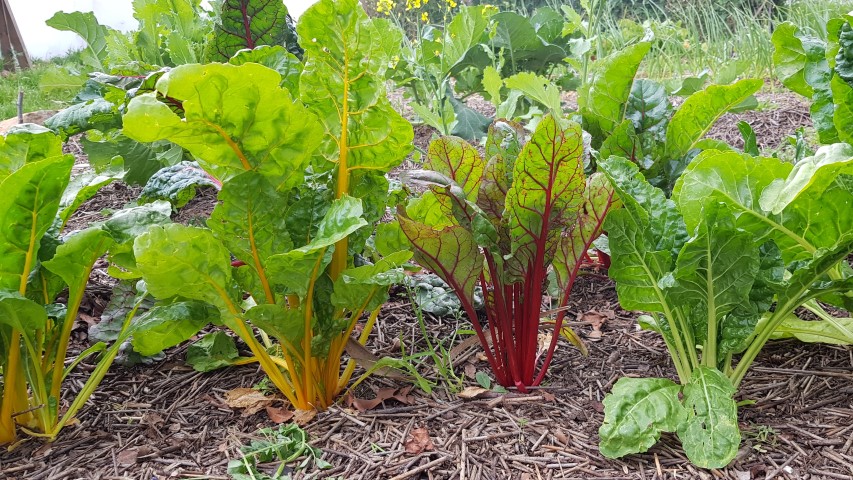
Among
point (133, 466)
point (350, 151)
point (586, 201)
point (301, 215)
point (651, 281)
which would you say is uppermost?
point (350, 151)

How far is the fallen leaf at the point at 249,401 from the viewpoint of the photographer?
61.2 inches

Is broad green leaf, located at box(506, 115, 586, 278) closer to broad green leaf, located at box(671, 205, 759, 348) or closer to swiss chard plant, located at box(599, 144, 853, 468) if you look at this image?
swiss chard plant, located at box(599, 144, 853, 468)

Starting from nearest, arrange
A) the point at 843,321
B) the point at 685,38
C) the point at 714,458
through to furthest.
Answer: the point at 714,458, the point at 843,321, the point at 685,38

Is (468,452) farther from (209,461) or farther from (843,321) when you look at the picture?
(843,321)

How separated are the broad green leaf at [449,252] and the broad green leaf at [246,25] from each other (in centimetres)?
78

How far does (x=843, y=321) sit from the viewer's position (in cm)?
168

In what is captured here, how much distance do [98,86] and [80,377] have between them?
888 mm

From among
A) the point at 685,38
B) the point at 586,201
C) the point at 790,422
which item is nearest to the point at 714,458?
the point at 790,422

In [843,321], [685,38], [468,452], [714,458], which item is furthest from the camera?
[685,38]

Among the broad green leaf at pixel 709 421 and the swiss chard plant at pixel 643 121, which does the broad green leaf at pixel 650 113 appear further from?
the broad green leaf at pixel 709 421

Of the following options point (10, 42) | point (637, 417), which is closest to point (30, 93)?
point (10, 42)

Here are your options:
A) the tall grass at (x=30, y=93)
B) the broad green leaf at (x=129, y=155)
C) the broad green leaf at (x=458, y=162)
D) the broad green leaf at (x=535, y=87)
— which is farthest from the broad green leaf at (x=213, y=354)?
the tall grass at (x=30, y=93)

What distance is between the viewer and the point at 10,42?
671 cm

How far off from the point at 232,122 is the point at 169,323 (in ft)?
1.63
